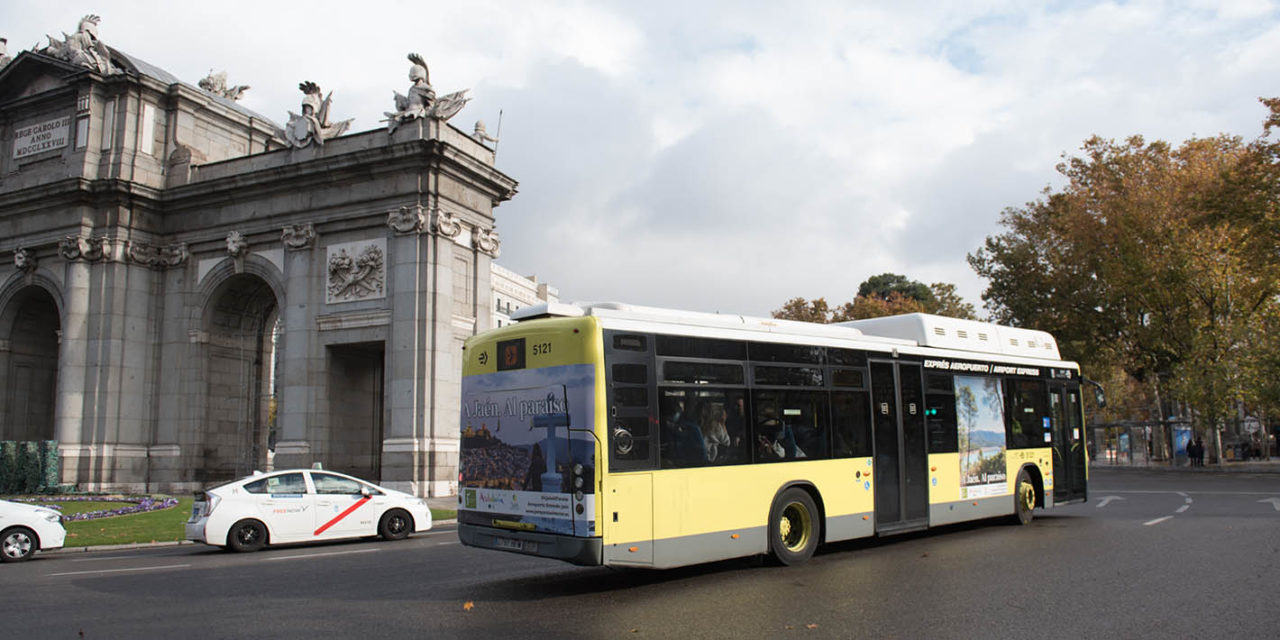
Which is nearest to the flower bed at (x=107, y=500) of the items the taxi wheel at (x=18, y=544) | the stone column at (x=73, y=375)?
the stone column at (x=73, y=375)

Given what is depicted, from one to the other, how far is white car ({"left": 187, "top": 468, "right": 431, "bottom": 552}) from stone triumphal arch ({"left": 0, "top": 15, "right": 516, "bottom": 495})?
312 inches

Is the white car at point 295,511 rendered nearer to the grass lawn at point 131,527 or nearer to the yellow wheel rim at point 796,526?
the grass lawn at point 131,527

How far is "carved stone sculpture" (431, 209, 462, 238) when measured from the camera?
2522 centimetres

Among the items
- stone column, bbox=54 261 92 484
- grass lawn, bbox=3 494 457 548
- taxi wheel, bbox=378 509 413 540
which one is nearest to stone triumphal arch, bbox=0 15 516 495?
stone column, bbox=54 261 92 484

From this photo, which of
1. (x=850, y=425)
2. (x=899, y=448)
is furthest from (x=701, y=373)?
(x=899, y=448)

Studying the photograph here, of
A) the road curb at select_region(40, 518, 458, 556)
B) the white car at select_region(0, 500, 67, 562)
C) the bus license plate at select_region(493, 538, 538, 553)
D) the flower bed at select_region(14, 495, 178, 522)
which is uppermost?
the bus license plate at select_region(493, 538, 538, 553)

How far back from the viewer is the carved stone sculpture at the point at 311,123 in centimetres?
2727

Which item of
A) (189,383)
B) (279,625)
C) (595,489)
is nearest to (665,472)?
(595,489)

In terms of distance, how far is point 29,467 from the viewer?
2861 centimetres

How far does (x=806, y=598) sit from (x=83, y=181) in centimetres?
2906

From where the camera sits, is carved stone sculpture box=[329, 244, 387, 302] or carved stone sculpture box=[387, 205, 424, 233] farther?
carved stone sculpture box=[329, 244, 387, 302]

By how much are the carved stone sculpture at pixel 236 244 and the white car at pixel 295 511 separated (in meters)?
13.7

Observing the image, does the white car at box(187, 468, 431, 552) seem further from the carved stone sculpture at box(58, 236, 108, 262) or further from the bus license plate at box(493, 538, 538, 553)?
the carved stone sculpture at box(58, 236, 108, 262)

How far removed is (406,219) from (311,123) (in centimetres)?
505
